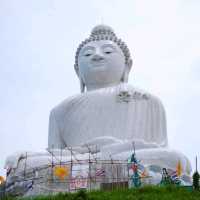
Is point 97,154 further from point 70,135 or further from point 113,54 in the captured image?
point 113,54

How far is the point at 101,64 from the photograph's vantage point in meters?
16.7

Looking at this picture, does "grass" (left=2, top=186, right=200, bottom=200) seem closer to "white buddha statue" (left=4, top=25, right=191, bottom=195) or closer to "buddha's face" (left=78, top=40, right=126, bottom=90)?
→ "white buddha statue" (left=4, top=25, right=191, bottom=195)

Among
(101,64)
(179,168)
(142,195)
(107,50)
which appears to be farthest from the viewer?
(107,50)

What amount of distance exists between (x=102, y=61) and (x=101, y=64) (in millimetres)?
103

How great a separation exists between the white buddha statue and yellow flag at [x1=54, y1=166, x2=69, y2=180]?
1015mm

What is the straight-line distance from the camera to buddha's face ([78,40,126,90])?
657 inches

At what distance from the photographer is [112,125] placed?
50.8 ft

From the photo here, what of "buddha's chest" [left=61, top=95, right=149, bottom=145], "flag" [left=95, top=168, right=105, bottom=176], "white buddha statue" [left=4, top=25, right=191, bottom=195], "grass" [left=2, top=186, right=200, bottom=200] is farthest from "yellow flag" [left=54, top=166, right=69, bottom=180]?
"grass" [left=2, top=186, right=200, bottom=200]

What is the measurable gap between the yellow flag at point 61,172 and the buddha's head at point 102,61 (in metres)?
4.46

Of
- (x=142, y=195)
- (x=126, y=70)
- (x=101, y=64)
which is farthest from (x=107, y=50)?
(x=142, y=195)

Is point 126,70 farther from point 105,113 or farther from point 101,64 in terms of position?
point 105,113

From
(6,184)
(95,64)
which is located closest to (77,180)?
(6,184)

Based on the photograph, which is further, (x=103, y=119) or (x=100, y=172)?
(x=103, y=119)

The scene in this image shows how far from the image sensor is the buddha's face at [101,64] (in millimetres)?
16688
